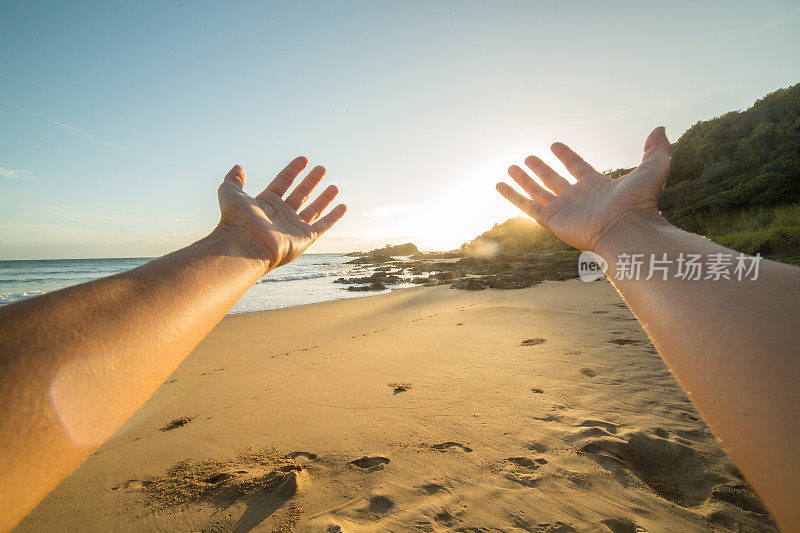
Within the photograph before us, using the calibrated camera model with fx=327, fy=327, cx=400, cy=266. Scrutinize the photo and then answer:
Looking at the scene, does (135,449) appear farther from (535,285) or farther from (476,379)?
(535,285)

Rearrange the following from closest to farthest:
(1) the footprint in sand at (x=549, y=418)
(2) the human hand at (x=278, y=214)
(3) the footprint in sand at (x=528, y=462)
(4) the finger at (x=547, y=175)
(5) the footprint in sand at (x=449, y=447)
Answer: (2) the human hand at (x=278, y=214) < (3) the footprint in sand at (x=528, y=462) < (5) the footprint in sand at (x=449, y=447) < (4) the finger at (x=547, y=175) < (1) the footprint in sand at (x=549, y=418)

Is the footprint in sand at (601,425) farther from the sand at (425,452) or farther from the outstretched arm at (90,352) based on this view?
the outstretched arm at (90,352)

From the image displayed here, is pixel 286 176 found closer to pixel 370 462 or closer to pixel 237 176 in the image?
pixel 237 176

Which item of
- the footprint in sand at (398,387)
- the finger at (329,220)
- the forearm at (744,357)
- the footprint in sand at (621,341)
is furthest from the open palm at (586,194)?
the footprint in sand at (621,341)

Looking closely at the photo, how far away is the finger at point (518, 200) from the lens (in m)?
2.32

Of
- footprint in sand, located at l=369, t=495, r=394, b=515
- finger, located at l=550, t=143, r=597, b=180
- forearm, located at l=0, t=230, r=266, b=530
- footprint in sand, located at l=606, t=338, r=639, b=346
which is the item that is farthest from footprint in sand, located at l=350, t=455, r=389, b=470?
footprint in sand, located at l=606, t=338, r=639, b=346

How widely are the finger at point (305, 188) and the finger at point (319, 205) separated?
60 mm

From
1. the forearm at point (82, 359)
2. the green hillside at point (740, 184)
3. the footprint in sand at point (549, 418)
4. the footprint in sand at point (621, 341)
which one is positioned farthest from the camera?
the green hillside at point (740, 184)

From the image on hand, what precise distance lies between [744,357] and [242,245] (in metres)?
1.79

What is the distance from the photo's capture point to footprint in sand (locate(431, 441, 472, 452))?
2.21m

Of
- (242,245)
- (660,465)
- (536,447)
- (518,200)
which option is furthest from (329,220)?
(660,465)

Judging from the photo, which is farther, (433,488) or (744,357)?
(433,488)

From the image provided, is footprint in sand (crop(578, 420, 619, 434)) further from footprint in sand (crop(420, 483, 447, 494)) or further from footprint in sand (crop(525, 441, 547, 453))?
footprint in sand (crop(420, 483, 447, 494))

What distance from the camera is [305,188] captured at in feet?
7.11
